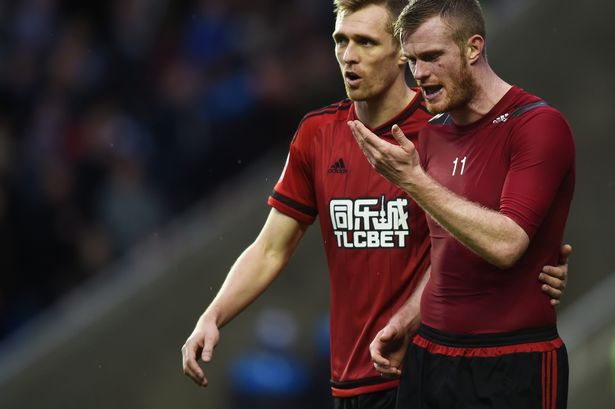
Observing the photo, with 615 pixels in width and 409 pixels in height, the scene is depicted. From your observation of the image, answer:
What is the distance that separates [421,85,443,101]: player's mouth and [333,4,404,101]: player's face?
86 cm

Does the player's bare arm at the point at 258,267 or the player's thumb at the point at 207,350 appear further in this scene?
the player's bare arm at the point at 258,267

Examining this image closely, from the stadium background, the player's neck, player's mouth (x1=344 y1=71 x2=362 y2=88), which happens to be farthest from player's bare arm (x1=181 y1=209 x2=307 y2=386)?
the stadium background

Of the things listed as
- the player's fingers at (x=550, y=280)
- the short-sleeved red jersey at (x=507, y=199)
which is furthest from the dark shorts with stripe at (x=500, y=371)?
the player's fingers at (x=550, y=280)

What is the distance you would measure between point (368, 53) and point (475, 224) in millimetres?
1404

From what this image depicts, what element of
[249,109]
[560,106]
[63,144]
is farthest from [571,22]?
[63,144]

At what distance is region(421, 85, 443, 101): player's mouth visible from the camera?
4488 mm

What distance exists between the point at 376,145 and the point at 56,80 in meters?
7.71

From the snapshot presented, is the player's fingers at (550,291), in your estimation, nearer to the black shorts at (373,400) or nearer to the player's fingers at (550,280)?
the player's fingers at (550,280)

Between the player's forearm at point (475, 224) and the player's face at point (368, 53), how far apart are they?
1.20 m

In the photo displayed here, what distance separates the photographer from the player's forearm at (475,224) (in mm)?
4160

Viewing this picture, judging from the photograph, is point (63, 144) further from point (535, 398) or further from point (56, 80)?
point (535, 398)

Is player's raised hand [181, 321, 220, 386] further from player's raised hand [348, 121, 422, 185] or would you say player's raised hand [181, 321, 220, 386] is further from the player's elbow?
the player's elbow

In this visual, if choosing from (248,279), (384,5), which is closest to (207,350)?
(248,279)

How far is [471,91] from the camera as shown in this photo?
178 inches
